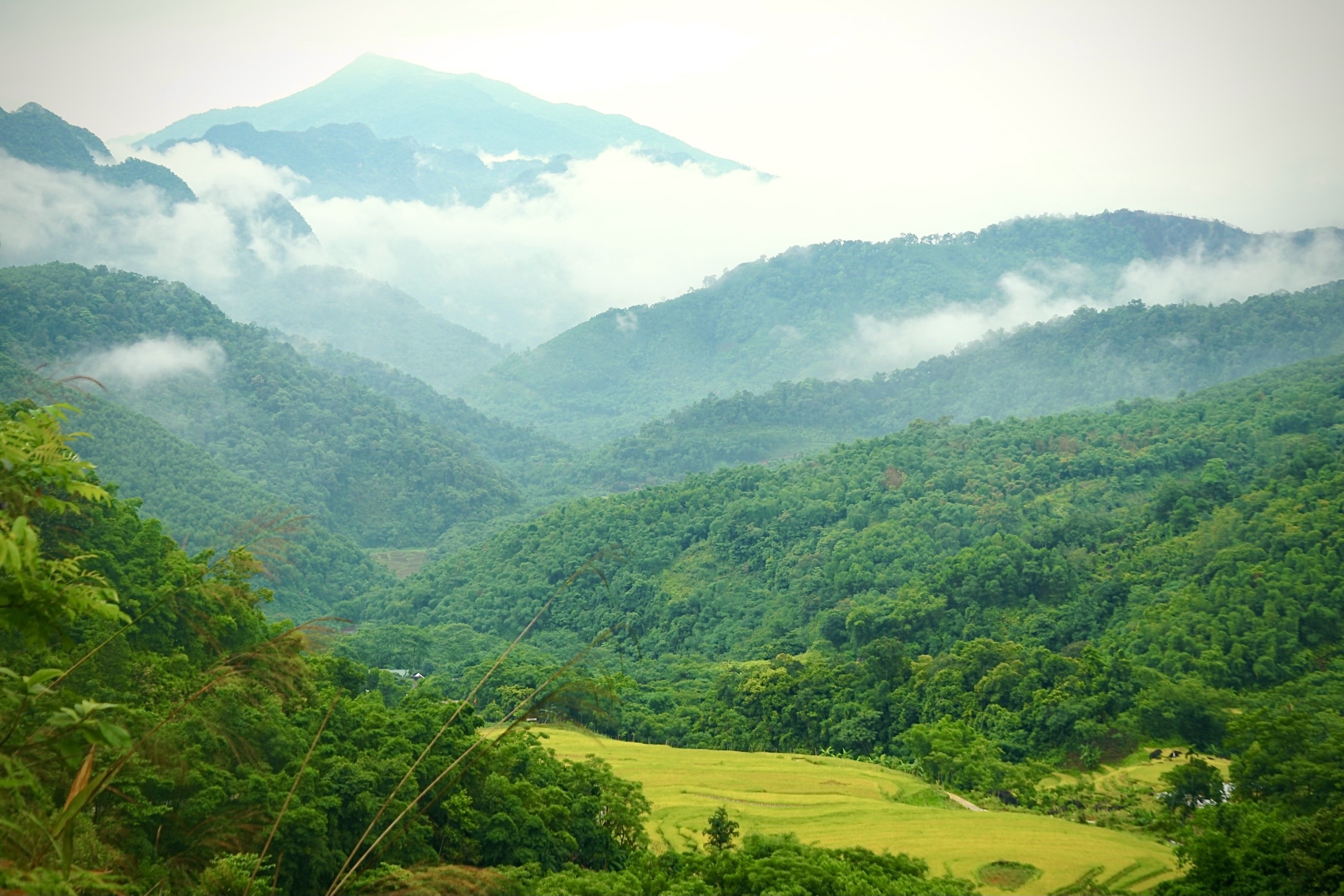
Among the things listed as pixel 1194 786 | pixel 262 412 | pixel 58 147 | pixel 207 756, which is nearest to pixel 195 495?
pixel 262 412

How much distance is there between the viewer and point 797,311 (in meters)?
123

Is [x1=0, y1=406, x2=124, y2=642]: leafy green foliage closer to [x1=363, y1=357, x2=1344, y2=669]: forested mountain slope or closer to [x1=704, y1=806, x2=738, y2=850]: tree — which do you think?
[x1=704, y1=806, x2=738, y2=850]: tree

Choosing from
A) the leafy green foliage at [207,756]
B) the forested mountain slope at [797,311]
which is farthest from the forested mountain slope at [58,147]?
the leafy green foliage at [207,756]

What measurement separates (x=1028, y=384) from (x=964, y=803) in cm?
7735

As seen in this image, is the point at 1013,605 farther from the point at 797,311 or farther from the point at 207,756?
the point at 797,311

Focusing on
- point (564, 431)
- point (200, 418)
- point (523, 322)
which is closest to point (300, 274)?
point (523, 322)

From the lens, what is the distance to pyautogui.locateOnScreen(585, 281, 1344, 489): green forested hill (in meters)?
77.2

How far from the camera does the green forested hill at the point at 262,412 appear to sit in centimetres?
5762

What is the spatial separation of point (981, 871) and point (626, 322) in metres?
110

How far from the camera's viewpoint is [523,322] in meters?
179

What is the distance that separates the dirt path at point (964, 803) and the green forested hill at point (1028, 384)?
185ft

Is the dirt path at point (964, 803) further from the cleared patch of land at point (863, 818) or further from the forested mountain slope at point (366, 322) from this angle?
the forested mountain slope at point (366, 322)

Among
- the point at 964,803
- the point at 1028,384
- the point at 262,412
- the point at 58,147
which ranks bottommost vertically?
the point at 964,803

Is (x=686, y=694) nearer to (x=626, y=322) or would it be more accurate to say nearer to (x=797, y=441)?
(x=797, y=441)
